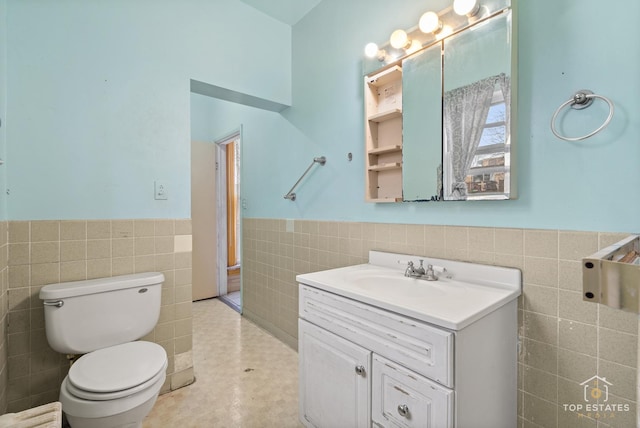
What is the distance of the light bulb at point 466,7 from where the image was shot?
1203mm

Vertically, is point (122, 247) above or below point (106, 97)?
below

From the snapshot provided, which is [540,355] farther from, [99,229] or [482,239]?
[99,229]

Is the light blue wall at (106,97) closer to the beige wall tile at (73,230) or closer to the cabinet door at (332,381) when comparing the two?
the beige wall tile at (73,230)

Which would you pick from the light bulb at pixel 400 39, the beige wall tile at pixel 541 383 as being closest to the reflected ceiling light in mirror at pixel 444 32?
the light bulb at pixel 400 39

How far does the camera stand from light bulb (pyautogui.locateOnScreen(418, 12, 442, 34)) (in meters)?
1.32

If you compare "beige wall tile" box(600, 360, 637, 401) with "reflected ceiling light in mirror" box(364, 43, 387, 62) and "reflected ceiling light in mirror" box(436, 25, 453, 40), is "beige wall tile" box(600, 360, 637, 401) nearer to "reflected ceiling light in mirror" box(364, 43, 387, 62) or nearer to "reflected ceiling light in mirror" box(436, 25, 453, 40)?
"reflected ceiling light in mirror" box(436, 25, 453, 40)

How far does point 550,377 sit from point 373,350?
682mm

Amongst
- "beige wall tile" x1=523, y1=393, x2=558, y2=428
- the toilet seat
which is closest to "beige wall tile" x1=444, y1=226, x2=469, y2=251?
"beige wall tile" x1=523, y1=393, x2=558, y2=428

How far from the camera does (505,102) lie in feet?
3.76

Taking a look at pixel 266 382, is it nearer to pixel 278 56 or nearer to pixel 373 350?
Answer: pixel 373 350

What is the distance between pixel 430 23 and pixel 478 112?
497mm

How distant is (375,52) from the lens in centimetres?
161

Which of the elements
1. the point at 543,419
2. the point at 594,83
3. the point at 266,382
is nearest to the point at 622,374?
the point at 543,419

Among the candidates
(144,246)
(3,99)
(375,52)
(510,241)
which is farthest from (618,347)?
(3,99)
